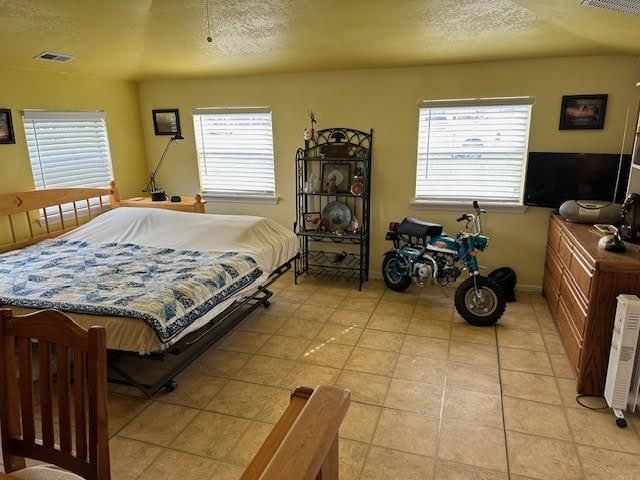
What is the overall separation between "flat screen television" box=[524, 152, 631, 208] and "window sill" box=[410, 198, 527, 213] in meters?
0.14

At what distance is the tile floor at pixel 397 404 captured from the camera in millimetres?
2066

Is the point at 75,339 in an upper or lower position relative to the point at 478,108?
lower

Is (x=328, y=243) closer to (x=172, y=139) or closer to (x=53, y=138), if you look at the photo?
(x=172, y=139)

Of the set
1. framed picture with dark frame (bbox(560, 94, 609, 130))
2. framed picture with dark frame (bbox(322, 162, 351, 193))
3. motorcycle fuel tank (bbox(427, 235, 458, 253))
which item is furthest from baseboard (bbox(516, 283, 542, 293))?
framed picture with dark frame (bbox(322, 162, 351, 193))

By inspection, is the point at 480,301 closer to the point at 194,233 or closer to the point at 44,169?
the point at 194,233

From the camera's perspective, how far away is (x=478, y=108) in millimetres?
3984

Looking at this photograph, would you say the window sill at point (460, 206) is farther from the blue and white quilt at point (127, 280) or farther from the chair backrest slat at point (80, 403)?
the chair backrest slat at point (80, 403)

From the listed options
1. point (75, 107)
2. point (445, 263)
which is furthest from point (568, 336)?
point (75, 107)

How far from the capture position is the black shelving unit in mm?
4285

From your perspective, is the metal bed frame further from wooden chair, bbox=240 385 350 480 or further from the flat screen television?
the flat screen television

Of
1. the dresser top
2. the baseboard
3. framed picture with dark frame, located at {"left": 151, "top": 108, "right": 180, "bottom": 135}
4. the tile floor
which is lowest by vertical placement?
the tile floor

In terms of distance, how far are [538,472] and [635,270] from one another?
3.90ft

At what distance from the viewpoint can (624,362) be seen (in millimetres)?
2279

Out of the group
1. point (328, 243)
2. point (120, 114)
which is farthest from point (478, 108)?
point (120, 114)
